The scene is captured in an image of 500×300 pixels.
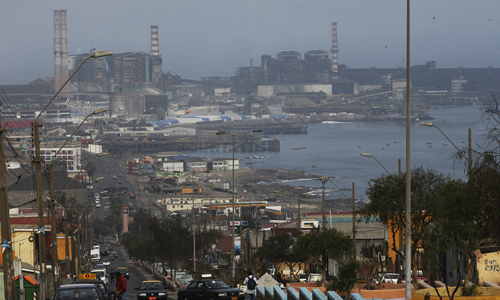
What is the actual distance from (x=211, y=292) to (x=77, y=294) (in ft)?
16.9

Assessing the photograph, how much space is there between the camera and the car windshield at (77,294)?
548 inches

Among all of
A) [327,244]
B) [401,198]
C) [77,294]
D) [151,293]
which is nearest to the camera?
[77,294]

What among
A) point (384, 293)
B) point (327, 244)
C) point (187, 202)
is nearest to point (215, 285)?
point (384, 293)

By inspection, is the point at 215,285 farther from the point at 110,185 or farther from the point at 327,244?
the point at 110,185

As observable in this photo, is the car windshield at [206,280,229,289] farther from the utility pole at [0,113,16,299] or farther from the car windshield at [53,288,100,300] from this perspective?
the utility pole at [0,113,16,299]

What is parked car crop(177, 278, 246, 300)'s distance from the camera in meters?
18.3

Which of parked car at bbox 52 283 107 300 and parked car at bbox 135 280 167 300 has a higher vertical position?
parked car at bbox 52 283 107 300

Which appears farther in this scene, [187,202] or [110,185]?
[110,185]

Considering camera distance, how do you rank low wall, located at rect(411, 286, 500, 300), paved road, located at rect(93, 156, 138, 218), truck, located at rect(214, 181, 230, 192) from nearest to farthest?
low wall, located at rect(411, 286, 500, 300), paved road, located at rect(93, 156, 138, 218), truck, located at rect(214, 181, 230, 192)

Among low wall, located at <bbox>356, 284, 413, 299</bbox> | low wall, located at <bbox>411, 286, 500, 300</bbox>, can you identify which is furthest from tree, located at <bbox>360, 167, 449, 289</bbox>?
low wall, located at <bbox>411, 286, 500, 300</bbox>

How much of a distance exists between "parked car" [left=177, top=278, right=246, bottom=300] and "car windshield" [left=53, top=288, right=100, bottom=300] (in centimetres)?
475

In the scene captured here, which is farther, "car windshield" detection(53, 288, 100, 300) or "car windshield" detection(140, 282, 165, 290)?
"car windshield" detection(140, 282, 165, 290)

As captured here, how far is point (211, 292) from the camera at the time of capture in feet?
60.6

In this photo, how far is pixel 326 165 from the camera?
191m
